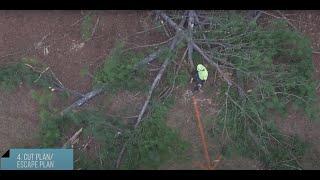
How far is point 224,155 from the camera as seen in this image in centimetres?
515

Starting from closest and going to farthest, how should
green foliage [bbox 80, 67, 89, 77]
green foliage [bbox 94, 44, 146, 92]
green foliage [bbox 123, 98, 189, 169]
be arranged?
green foliage [bbox 123, 98, 189, 169], green foliage [bbox 94, 44, 146, 92], green foliage [bbox 80, 67, 89, 77]

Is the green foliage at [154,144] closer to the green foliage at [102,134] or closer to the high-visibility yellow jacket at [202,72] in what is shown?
the green foliage at [102,134]

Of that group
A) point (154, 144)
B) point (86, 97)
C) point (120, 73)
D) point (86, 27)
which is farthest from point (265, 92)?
point (86, 27)

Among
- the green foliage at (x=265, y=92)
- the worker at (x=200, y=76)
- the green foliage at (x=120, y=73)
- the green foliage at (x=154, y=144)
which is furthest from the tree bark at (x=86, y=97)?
the green foliage at (x=265, y=92)

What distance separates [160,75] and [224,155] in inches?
36.1

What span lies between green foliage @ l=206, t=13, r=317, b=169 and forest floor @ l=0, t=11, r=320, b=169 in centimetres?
15

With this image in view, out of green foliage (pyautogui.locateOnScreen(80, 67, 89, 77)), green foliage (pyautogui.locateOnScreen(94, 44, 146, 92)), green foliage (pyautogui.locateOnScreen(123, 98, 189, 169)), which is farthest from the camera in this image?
green foliage (pyautogui.locateOnScreen(80, 67, 89, 77))

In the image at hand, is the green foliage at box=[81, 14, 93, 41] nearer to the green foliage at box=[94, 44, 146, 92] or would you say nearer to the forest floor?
the forest floor

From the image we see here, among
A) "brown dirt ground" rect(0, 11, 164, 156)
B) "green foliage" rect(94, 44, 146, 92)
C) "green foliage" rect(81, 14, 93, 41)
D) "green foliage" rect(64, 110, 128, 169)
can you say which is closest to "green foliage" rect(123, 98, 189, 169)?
"green foliage" rect(64, 110, 128, 169)

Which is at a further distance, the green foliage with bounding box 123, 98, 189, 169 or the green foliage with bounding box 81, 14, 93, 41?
the green foliage with bounding box 81, 14, 93, 41

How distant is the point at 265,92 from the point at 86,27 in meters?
1.75

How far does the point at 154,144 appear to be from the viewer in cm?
497

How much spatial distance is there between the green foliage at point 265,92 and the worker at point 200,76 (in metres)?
0.17

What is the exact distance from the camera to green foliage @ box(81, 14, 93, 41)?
17.6ft
